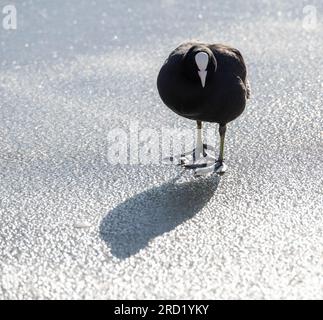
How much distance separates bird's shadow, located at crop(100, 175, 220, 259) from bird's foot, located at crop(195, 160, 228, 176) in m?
0.04

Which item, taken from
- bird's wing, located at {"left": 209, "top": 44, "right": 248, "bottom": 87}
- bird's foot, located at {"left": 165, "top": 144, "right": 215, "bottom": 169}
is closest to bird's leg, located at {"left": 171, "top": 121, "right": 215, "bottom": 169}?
bird's foot, located at {"left": 165, "top": 144, "right": 215, "bottom": 169}

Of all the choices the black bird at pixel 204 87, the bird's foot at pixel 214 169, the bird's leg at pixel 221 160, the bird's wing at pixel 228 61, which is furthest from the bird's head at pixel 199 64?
the bird's foot at pixel 214 169

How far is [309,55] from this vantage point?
5.36 meters

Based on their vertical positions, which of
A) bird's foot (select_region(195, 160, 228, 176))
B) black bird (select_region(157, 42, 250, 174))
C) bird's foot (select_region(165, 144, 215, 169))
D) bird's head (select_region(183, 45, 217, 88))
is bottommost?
bird's foot (select_region(165, 144, 215, 169))

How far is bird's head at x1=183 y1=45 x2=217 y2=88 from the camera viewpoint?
142 inches

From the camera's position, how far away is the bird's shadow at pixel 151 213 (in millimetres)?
3119

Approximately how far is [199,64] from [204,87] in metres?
0.13

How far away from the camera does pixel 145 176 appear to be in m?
3.76

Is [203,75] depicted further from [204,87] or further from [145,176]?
[145,176]

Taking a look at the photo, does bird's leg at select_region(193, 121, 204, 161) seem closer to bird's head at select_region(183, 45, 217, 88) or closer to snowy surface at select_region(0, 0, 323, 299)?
snowy surface at select_region(0, 0, 323, 299)

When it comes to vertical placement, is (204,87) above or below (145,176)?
above

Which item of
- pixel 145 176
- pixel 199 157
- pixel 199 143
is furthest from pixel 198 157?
pixel 145 176
